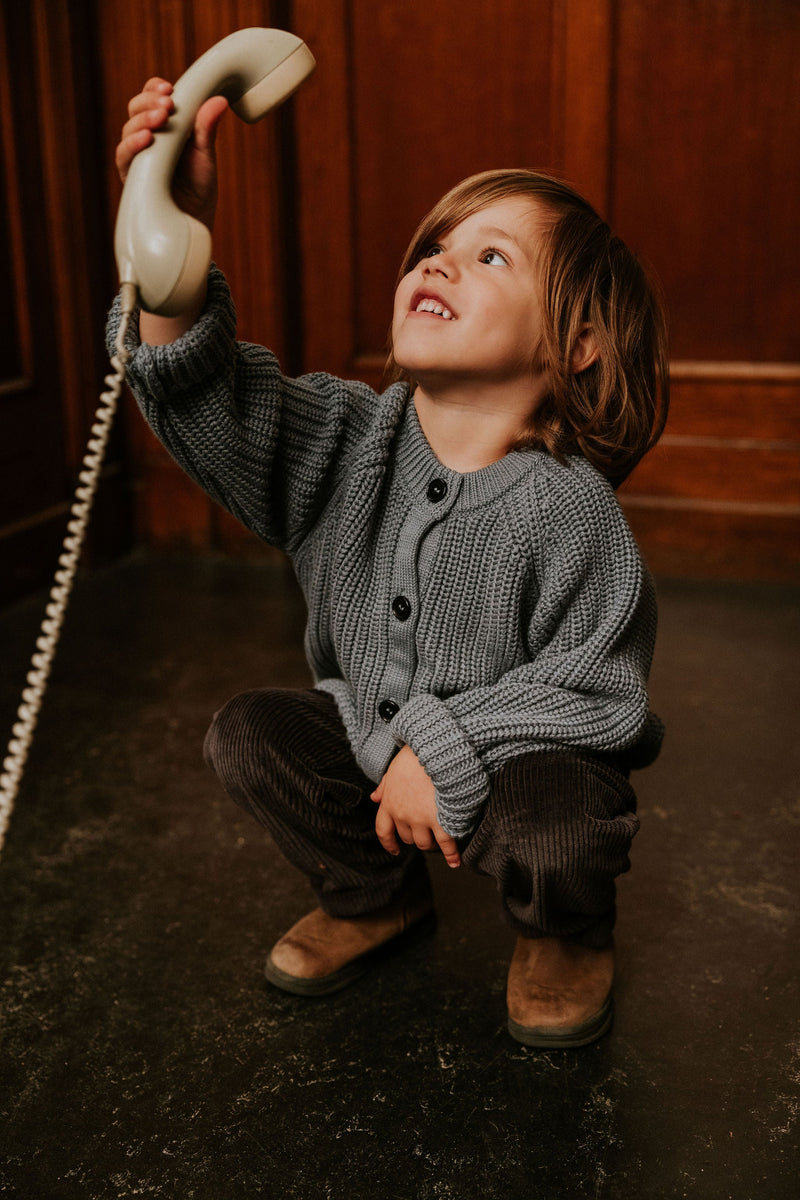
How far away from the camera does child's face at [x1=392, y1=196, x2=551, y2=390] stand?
3.27ft

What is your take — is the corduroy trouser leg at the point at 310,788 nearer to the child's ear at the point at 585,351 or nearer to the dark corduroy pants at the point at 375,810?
the dark corduroy pants at the point at 375,810

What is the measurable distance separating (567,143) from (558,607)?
1509 millimetres

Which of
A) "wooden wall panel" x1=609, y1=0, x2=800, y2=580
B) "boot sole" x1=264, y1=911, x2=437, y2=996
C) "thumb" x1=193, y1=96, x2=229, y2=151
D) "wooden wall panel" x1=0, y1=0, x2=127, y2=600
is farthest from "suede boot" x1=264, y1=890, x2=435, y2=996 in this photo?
"wooden wall panel" x1=609, y1=0, x2=800, y2=580

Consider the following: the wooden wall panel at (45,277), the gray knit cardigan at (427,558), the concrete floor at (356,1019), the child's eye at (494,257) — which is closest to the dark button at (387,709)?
the gray knit cardigan at (427,558)

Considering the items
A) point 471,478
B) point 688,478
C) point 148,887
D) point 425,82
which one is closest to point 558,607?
point 471,478

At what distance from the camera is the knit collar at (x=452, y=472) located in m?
1.03

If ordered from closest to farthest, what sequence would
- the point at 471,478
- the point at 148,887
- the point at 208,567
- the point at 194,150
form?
1. the point at 194,150
2. the point at 471,478
3. the point at 148,887
4. the point at 208,567

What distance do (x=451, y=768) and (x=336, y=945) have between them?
0.97ft

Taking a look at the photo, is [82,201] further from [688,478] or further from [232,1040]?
[232,1040]

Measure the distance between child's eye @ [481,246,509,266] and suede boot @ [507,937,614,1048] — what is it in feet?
2.00

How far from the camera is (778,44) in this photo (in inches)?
83.0

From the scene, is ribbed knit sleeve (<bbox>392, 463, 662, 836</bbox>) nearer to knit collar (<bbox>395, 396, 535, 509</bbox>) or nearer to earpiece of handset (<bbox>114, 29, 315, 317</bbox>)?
knit collar (<bbox>395, 396, 535, 509</bbox>)

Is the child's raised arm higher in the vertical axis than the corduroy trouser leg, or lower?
higher

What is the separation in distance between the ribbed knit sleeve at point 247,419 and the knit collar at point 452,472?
5 centimetres
